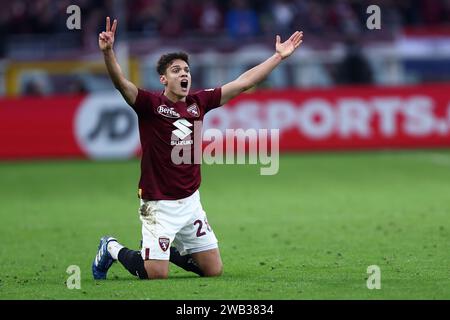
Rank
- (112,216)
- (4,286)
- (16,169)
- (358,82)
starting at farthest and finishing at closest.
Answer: (358,82), (16,169), (112,216), (4,286)

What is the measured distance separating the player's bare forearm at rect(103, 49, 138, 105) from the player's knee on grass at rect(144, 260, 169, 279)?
152 cm

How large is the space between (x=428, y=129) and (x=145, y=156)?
16.9 meters

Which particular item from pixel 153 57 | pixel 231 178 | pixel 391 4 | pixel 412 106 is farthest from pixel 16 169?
pixel 391 4

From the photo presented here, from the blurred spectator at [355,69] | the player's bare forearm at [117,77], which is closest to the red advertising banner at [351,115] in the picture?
the blurred spectator at [355,69]

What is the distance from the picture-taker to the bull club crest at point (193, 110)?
1049cm

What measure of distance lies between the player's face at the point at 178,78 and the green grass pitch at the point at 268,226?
180 cm

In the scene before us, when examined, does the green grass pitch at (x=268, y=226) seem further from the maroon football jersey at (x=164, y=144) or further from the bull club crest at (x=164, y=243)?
the maroon football jersey at (x=164, y=144)

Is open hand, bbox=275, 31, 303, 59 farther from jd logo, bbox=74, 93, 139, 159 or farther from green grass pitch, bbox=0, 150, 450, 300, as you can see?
jd logo, bbox=74, 93, 139, 159

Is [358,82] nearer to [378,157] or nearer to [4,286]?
[378,157]

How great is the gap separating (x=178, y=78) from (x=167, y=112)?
343 mm

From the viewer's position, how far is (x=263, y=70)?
10.5 meters

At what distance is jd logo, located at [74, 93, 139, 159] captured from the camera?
2558 cm

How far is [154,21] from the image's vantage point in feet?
104

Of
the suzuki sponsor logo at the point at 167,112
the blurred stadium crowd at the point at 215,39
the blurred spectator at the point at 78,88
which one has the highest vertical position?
the blurred stadium crowd at the point at 215,39
